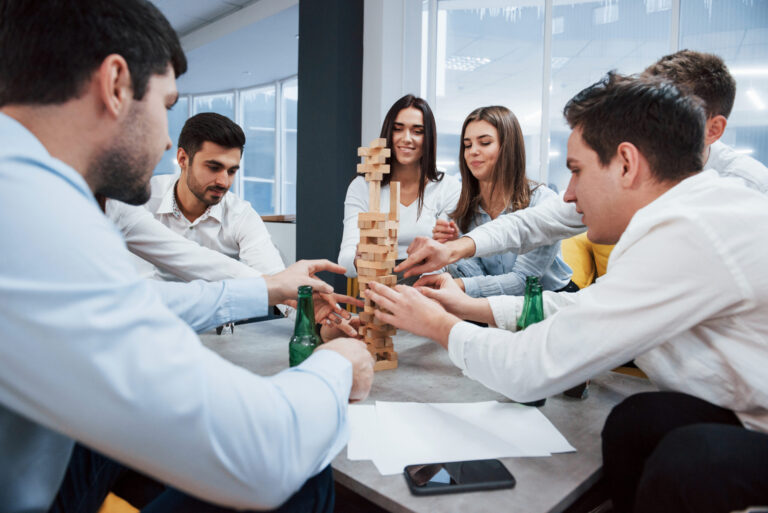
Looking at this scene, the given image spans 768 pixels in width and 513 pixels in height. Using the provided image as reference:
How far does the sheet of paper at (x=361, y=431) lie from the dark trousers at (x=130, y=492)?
80mm

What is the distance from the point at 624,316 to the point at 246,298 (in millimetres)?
1076

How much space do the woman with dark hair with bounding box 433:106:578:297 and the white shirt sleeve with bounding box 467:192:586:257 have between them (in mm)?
369

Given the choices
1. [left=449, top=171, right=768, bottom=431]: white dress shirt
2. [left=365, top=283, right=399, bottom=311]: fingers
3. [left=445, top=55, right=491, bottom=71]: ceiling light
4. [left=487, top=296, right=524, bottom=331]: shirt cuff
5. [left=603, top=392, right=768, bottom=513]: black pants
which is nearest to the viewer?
[left=603, top=392, right=768, bottom=513]: black pants

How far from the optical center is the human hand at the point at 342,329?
5.32 feet

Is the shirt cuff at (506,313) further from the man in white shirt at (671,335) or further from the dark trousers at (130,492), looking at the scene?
the dark trousers at (130,492)

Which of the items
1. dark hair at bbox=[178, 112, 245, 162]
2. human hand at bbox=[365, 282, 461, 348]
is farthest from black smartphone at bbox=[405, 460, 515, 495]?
dark hair at bbox=[178, 112, 245, 162]

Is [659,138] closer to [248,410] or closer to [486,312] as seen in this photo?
[486,312]

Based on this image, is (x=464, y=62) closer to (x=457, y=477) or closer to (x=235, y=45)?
(x=235, y=45)

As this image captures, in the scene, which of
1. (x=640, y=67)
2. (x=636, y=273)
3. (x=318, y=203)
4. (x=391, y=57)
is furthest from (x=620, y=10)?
(x=636, y=273)

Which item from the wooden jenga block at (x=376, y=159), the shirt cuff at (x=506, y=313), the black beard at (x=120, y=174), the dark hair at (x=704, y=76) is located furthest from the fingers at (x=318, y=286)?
the dark hair at (x=704, y=76)

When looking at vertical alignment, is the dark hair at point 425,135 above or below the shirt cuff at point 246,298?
above

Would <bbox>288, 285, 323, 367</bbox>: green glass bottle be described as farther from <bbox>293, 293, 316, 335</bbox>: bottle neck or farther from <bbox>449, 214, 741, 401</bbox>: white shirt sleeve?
<bbox>449, 214, 741, 401</bbox>: white shirt sleeve

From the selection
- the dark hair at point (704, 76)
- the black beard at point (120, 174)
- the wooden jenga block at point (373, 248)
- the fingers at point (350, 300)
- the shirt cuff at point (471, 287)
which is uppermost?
the dark hair at point (704, 76)

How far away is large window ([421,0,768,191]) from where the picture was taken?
4352mm
